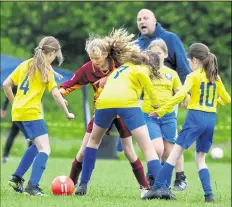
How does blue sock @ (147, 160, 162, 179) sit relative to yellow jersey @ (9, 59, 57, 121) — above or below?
below

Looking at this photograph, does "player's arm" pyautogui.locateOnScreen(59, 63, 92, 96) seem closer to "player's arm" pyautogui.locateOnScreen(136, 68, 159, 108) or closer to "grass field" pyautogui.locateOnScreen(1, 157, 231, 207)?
"player's arm" pyautogui.locateOnScreen(136, 68, 159, 108)

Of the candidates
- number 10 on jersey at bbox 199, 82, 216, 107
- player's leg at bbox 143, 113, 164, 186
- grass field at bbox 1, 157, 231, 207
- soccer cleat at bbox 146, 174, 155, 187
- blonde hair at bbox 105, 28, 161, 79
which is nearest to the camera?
grass field at bbox 1, 157, 231, 207

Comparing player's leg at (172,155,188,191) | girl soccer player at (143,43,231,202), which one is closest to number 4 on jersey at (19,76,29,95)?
girl soccer player at (143,43,231,202)

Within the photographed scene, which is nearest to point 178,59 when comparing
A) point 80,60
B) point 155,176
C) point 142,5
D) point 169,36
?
point 169,36

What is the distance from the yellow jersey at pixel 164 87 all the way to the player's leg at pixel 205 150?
146 cm

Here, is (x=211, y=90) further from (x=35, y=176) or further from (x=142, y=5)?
(x=142, y=5)

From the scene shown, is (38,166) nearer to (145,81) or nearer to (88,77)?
(88,77)

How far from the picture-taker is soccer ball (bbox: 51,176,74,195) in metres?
10.1

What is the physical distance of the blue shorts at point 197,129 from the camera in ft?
31.6

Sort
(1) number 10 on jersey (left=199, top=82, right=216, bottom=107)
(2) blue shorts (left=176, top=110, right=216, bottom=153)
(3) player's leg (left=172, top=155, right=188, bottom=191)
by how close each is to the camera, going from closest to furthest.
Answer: (2) blue shorts (left=176, top=110, right=216, bottom=153), (1) number 10 on jersey (left=199, top=82, right=216, bottom=107), (3) player's leg (left=172, top=155, right=188, bottom=191)

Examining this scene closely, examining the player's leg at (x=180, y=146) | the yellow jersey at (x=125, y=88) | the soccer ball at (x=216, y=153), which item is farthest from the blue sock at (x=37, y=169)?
the soccer ball at (x=216, y=153)

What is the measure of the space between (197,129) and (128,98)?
817 mm

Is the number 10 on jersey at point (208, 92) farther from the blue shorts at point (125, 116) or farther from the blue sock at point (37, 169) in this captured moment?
the blue sock at point (37, 169)

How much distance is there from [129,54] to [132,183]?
11.0ft
